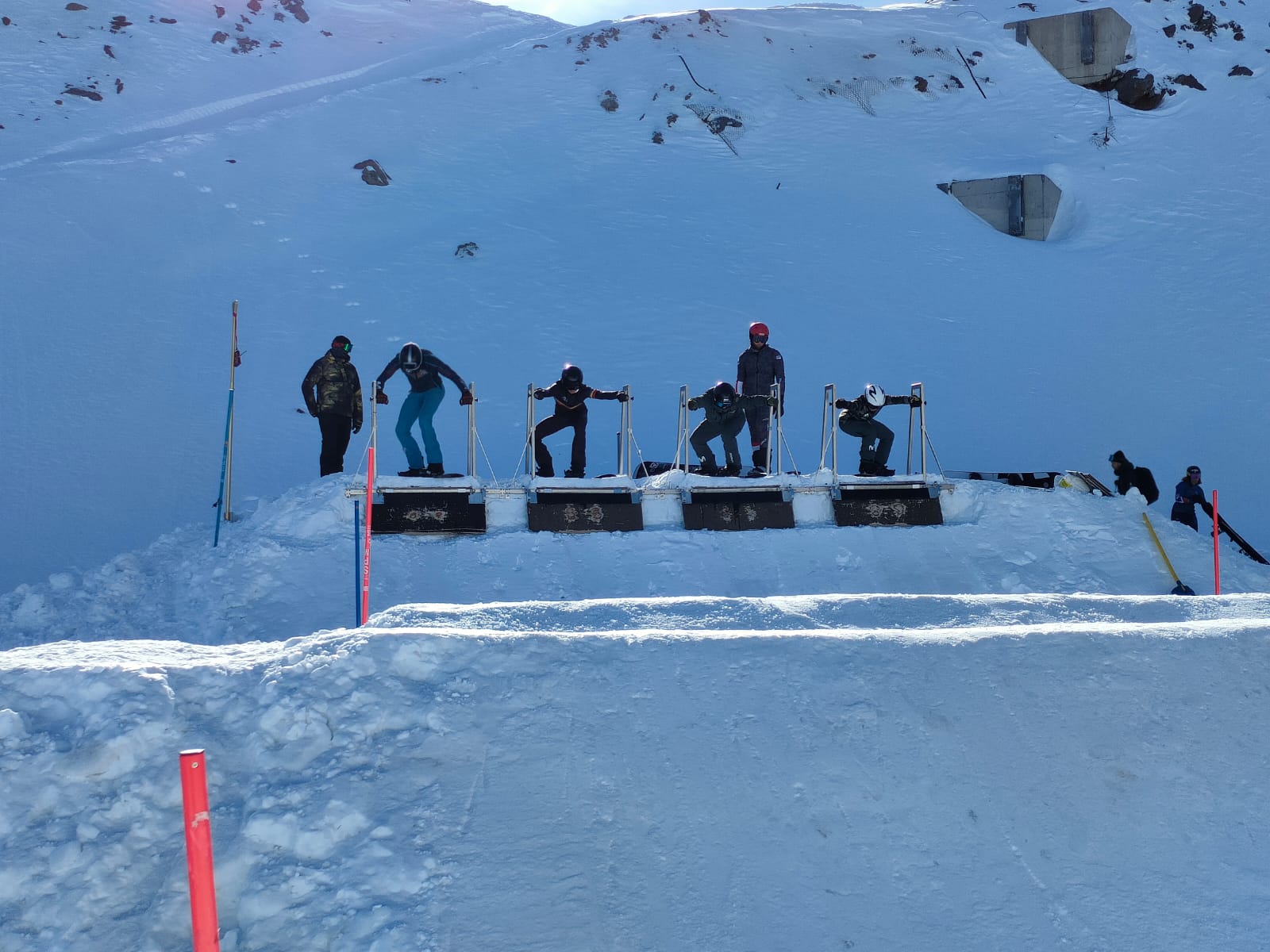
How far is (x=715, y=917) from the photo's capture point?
3.96 m

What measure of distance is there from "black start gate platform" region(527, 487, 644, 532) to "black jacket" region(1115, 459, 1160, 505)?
5223mm

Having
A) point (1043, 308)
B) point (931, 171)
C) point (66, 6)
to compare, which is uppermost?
point (66, 6)

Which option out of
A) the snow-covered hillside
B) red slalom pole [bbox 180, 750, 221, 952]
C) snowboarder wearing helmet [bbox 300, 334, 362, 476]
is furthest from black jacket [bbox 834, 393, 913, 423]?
red slalom pole [bbox 180, 750, 221, 952]

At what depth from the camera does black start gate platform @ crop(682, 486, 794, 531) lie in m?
10.1

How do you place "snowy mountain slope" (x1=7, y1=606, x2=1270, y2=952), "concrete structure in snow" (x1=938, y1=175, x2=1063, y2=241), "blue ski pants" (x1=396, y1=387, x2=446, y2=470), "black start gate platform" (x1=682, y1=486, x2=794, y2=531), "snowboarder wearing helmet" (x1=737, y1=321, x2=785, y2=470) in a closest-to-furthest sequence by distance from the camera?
"snowy mountain slope" (x1=7, y1=606, x2=1270, y2=952) → "black start gate platform" (x1=682, y1=486, x2=794, y2=531) → "blue ski pants" (x1=396, y1=387, x2=446, y2=470) → "snowboarder wearing helmet" (x1=737, y1=321, x2=785, y2=470) → "concrete structure in snow" (x1=938, y1=175, x2=1063, y2=241)

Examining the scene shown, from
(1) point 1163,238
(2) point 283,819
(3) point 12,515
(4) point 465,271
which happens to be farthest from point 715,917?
(1) point 1163,238

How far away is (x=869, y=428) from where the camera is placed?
36.1ft

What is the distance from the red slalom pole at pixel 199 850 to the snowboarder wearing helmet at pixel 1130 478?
1038 centimetres

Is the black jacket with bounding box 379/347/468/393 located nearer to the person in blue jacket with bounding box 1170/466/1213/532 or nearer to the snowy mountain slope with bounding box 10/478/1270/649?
the snowy mountain slope with bounding box 10/478/1270/649

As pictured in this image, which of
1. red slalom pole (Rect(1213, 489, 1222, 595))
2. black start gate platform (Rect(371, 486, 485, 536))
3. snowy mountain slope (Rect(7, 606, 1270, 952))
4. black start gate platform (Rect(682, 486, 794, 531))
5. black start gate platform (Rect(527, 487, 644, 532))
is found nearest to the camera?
snowy mountain slope (Rect(7, 606, 1270, 952))

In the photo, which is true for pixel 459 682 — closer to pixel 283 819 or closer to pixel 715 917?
pixel 283 819

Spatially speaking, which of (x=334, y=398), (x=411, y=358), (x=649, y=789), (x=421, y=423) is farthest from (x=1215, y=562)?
(x=334, y=398)

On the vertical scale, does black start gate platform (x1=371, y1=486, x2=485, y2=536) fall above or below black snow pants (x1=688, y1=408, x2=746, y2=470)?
below

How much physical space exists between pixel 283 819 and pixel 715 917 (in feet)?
5.29
